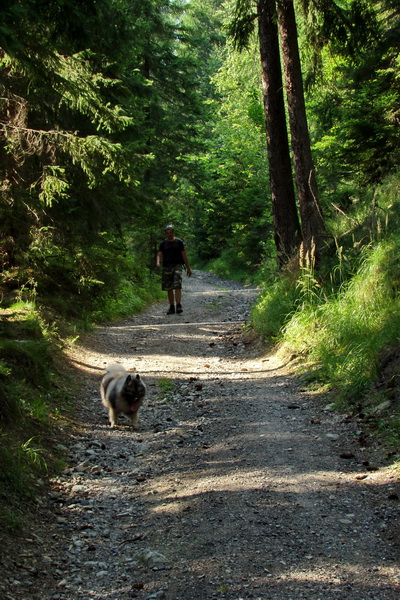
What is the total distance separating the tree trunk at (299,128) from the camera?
11.6m

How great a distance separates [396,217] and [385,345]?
12.2ft

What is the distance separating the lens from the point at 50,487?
550cm

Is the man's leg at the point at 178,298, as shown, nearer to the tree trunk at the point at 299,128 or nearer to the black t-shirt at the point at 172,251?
the black t-shirt at the point at 172,251

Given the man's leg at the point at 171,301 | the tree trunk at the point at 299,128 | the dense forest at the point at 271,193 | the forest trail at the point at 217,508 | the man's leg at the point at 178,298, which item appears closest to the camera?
the forest trail at the point at 217,508

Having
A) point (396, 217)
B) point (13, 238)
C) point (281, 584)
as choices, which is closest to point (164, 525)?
point (281, 584)

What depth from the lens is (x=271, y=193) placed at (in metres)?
13.8

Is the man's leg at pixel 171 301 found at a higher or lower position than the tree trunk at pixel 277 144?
lower

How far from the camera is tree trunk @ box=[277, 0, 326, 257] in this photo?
38.2ft

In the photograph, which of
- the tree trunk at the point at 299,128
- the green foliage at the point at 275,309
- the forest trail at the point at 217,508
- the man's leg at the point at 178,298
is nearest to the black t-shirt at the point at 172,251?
the man's leg at the point at 178,298

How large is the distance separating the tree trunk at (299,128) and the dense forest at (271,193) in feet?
0.10

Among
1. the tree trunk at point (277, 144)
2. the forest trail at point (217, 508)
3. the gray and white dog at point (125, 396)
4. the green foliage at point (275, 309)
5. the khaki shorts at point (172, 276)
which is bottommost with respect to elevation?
the forest trail at point (217, 508)

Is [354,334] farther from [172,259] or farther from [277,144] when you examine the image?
[172,259]

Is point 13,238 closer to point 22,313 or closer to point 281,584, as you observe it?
point 22,313

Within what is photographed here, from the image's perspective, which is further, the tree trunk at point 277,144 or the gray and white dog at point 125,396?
the tree trunk at point 277,144
